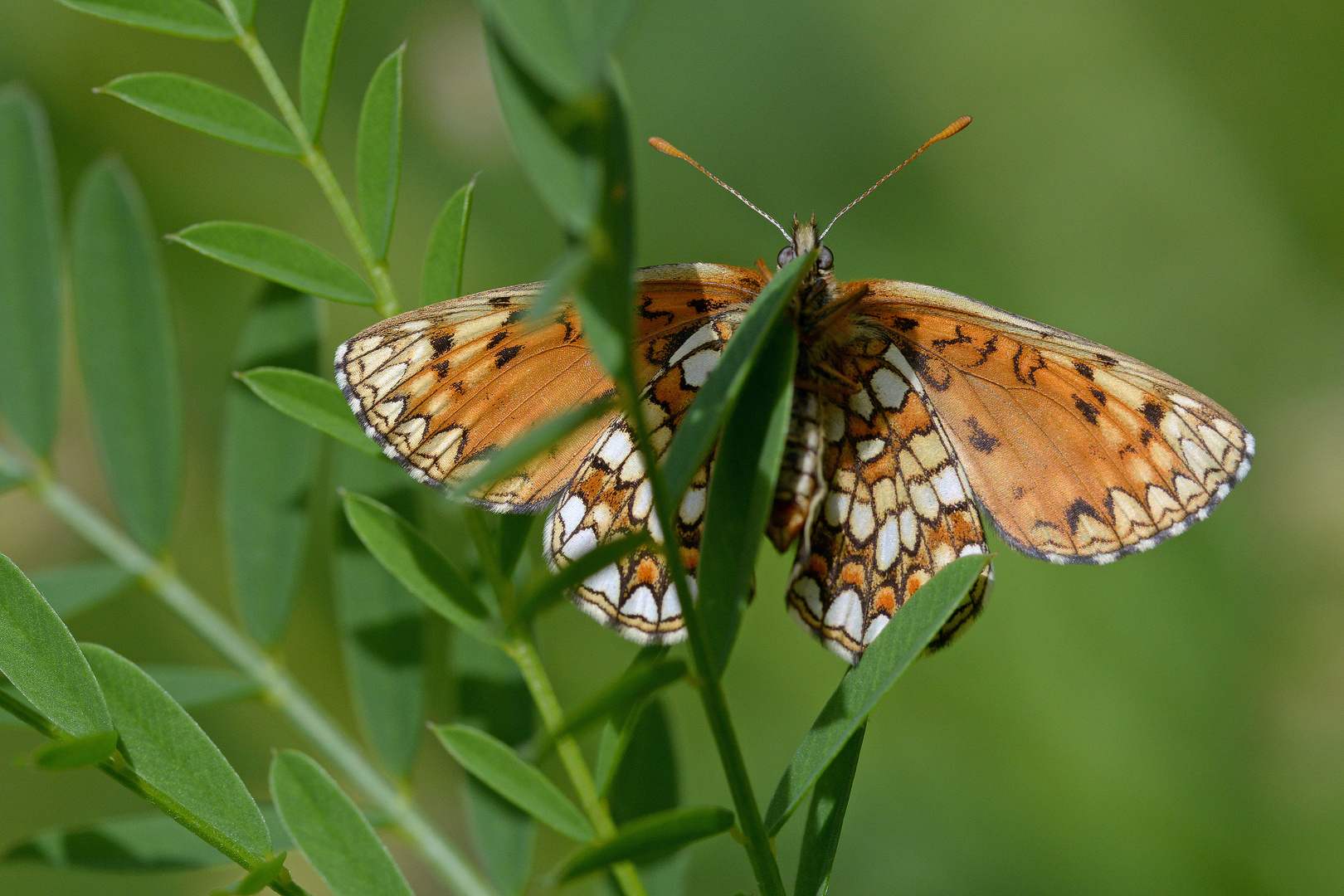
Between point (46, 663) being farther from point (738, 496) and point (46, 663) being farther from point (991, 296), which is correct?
point (991, 296)

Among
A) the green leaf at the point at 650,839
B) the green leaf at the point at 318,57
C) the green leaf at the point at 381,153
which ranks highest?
the green leaf at the point at 318,57

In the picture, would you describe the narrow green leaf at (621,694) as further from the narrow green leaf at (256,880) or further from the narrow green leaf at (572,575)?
the narrow green leaf at (256,880)

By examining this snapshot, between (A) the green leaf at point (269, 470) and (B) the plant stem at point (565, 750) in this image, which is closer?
(B) the plant stem at point (565, 750)

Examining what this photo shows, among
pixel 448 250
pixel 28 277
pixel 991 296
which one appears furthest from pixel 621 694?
pixel 991 296

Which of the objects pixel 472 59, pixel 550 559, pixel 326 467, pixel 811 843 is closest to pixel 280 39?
pixel 472 59

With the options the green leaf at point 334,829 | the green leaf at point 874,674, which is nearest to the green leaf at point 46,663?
the green leaf at point 334,829
